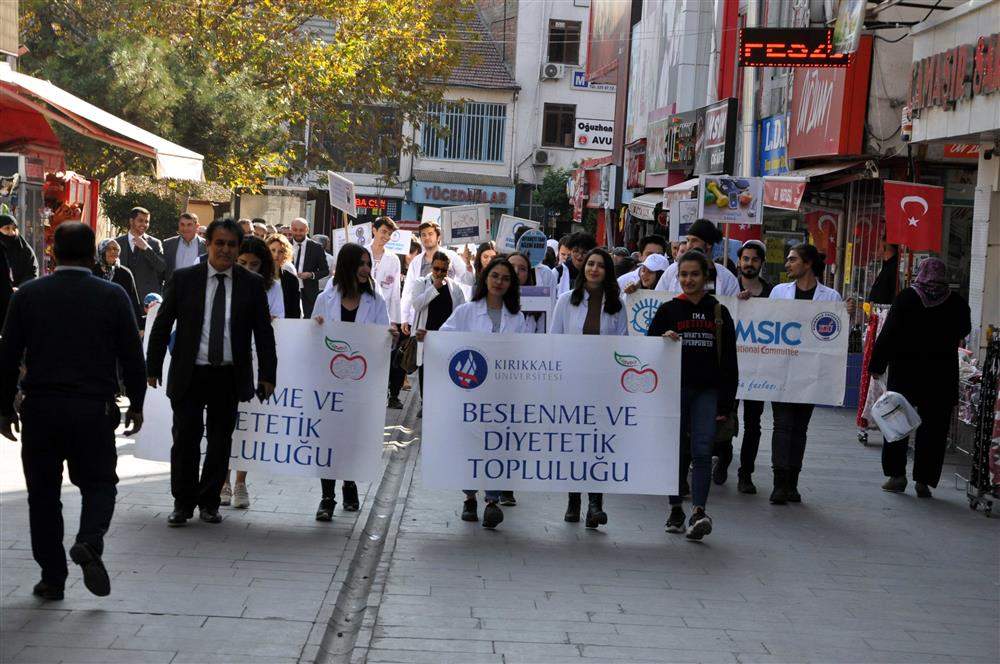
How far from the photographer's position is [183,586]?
22.7 ft

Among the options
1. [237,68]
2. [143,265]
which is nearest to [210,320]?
[143,265]

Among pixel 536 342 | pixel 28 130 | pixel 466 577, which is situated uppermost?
pixel 28 130

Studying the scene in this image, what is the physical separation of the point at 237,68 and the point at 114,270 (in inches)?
570

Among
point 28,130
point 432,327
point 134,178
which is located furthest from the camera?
point 134,178

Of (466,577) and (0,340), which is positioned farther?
(466,577)

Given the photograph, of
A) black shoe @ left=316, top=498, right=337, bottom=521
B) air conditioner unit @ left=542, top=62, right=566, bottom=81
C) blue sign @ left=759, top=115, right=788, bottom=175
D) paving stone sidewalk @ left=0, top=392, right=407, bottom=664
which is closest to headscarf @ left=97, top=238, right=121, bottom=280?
paving stone sidewalk @ left=0, top=392, right=407, bottom=664

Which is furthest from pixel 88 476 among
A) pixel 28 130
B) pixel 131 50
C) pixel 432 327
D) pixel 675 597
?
pixel 131 50

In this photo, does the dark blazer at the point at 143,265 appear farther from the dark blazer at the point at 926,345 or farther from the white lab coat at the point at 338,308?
the dark blazer at the point at 926,345

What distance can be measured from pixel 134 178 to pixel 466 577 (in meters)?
24.7

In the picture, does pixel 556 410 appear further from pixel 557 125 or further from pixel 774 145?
pixel 557 125

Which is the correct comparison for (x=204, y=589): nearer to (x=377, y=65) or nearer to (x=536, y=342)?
(x=536, y=342)

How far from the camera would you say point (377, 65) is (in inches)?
1235

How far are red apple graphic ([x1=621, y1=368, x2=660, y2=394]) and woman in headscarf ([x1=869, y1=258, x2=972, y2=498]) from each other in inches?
108

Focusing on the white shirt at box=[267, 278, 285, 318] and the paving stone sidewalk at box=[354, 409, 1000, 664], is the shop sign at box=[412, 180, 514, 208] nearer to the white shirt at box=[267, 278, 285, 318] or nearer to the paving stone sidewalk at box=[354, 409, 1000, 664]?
the paving stone sidewalk at box=[354, 409, 1000, 664]
